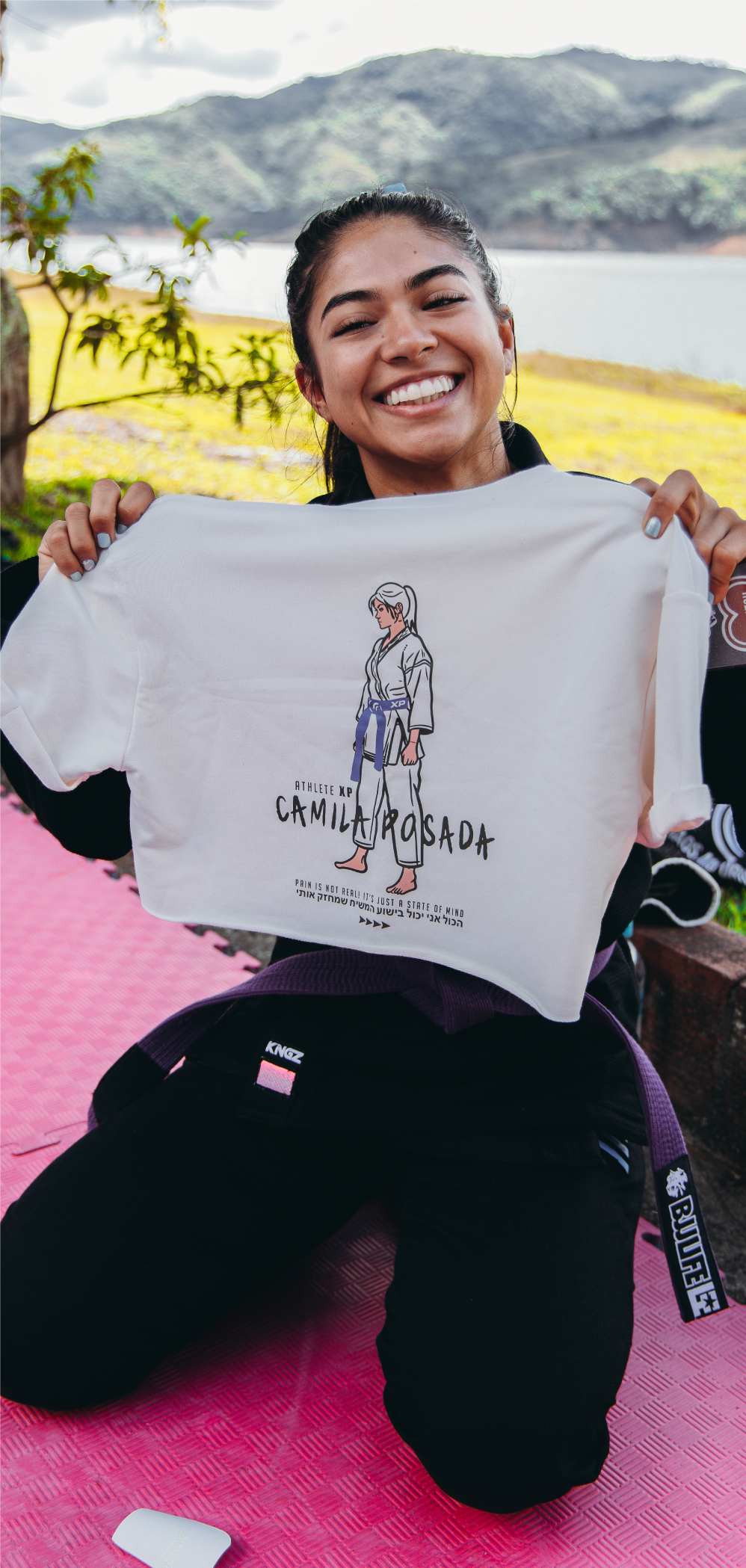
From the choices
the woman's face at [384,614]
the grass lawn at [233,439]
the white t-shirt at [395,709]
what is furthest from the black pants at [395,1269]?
the grass lawn at [233,439]

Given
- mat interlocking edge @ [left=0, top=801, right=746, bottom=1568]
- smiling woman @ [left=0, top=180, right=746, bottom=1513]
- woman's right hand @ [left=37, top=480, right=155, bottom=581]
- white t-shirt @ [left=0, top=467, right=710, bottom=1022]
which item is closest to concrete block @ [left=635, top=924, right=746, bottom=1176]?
mat interlocking edge @ [left=0, top=801, right=746, bottom=1568]

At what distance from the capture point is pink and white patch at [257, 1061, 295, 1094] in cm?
139

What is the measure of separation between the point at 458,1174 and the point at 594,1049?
25 centimetres

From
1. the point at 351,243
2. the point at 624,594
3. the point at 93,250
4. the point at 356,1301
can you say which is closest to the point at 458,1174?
the point at 356,1301

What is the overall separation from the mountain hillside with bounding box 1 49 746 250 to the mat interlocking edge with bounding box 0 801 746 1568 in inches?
2011

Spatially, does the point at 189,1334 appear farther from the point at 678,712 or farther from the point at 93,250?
the point at 93,250

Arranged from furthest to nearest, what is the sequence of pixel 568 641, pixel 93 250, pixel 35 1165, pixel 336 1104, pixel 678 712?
pixel 93 250
pixel 35 1165
pixel 336 1104
pixel 568 641
pixel 678 712

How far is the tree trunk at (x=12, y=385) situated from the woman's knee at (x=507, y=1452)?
5.05 meters

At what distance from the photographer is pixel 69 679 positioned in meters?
1.47

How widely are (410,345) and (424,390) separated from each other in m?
0.06

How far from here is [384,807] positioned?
1354mm

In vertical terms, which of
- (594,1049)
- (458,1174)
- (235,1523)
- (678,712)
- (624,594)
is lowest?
(235,1523)

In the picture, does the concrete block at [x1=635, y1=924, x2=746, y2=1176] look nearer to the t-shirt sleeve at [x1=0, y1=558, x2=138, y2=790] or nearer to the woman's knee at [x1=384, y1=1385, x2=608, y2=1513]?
the woman's knee at [x1=384, y1=1385, x2=608, y2=1513]

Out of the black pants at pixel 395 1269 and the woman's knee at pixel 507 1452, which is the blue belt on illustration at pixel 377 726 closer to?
the black pants at pixel 395 1269
